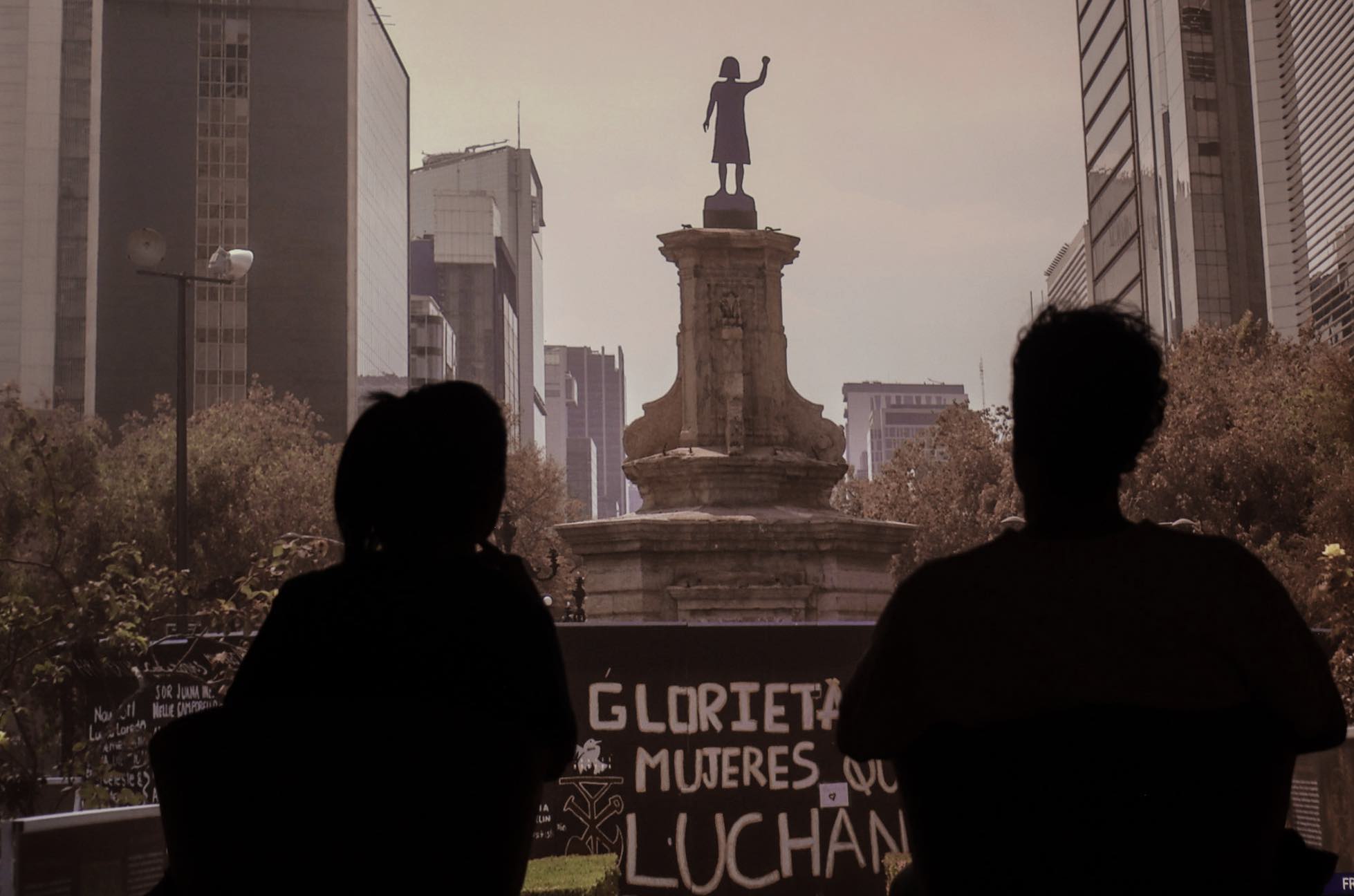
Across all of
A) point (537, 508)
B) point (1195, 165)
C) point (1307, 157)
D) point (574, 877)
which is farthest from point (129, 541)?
point (1195, 165)

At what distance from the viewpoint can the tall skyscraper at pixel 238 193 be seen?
98000mm

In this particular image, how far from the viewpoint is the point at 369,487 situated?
125 inches

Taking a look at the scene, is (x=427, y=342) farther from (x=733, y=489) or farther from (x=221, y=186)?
(x=733, y=489)

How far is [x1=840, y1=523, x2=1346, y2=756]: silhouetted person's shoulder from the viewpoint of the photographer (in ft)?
9.08

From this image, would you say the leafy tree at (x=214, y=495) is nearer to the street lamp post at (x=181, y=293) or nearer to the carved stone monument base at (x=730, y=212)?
the street lamp post at (x=181, y=293)

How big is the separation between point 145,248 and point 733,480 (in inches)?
435

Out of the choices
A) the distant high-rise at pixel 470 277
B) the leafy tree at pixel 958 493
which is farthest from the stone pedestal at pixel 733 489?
the distant high-rise at pixel 470 277

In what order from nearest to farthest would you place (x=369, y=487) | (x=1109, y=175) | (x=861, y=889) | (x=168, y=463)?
(x=369, y=487)
(x=861, y=889)
(x=168, y=463)
(x=1109, y=175)

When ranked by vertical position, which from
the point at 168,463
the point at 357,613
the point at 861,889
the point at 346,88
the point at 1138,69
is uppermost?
the point at 346,88

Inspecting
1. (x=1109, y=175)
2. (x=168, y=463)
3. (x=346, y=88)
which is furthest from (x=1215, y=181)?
(x=346, y=88)

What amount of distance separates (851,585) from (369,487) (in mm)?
19693

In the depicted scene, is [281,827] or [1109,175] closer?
[281,827]

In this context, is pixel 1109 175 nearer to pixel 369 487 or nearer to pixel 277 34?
pixel 277 34

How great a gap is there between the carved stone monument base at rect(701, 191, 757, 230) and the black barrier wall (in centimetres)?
1701
